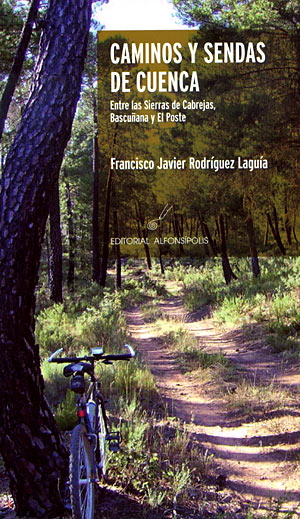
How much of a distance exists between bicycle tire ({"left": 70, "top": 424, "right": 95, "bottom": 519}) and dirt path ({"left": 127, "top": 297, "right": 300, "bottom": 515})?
1466 mm

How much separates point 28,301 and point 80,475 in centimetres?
133

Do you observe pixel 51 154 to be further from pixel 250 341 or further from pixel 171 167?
pixel 171 167

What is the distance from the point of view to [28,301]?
3.43 metres

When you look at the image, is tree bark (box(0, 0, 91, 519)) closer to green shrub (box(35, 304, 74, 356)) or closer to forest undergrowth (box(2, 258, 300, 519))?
forest undergrowth (box(2, 258, 300, 519))

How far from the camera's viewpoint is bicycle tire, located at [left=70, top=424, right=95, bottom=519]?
103 inches

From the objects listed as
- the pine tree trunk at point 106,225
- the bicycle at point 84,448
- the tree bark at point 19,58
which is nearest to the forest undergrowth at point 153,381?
the bicycle at point 84,448

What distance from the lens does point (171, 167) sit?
19.7 metres

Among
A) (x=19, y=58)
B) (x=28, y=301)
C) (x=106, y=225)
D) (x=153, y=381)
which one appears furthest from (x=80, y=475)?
(x=106, y=225)

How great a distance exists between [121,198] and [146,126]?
4231 millimetres

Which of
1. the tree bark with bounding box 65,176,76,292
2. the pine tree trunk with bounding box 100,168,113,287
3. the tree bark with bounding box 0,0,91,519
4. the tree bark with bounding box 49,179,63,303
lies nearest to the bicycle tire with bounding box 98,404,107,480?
the tree bark with bounding box 0,0,91,519

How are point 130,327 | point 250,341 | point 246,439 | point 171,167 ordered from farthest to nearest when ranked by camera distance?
point 171,167 → point 130,327 → point 250,341 → point 246,439

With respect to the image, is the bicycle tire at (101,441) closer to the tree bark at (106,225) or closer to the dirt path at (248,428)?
the dirt path at (248,428)

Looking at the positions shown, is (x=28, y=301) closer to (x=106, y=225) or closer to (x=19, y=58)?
(x=19, y=58)

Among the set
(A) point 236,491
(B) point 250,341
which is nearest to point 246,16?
(B) point 250,341
